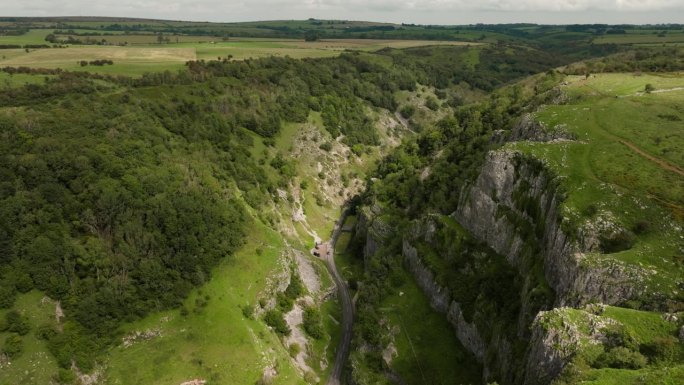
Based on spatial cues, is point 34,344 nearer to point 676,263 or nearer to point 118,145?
point 118,145

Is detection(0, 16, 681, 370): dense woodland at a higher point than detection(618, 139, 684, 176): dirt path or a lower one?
lower

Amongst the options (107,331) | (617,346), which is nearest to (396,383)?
(617,346)

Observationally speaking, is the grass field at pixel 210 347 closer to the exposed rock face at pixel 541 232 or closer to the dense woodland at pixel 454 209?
the dense woodland at pixel 454 209

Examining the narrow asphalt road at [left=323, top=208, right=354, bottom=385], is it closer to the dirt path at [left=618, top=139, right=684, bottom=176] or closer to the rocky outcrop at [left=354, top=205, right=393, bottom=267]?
the rocky outcrop at [left=354, top=205, right=393, bottom=267]

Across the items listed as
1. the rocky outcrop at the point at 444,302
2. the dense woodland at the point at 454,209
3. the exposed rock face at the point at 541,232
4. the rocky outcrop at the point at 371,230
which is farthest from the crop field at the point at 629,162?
the rocky outcrop at the point at 371,230

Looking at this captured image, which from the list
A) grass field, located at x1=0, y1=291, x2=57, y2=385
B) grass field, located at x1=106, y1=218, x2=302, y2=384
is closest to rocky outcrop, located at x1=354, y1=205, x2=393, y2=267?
grass field, located at x1=106, y1=218, x2=302, y2=384

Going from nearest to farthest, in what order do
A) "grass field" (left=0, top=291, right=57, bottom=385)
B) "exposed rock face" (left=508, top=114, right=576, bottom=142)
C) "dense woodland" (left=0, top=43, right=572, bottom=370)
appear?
"grass field" (left=0, top=291, right=57, bottom=385) < "exposed rock face" (left=508, top=114, right=576, bottom=142) < "dense woodland" (left=0, top=43, right=572, bottom=370)
